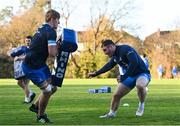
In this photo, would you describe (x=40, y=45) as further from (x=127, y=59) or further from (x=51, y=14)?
(x=127, y=59)

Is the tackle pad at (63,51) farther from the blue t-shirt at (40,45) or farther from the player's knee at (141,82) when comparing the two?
the player's knee at (141,82)

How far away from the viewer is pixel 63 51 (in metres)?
11.5

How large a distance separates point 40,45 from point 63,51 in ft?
1.53

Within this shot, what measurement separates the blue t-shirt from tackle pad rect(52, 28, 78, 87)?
264mm

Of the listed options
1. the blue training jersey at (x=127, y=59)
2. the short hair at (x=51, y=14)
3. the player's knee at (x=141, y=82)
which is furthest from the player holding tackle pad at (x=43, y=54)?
the player's knee at (x=141, y=82)

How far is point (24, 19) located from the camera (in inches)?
3762

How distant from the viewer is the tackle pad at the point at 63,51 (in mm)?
11414

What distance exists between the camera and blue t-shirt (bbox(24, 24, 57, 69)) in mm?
11109

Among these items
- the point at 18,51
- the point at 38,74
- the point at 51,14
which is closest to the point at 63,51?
the point at 38,74

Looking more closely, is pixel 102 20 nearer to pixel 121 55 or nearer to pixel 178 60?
pixel 178 60

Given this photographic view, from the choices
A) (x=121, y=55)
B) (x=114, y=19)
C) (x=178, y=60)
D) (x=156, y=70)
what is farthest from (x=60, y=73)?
(x=178, y=60)

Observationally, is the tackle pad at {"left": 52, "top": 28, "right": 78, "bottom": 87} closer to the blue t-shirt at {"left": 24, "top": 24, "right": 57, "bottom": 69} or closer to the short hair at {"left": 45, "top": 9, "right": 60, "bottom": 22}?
the blue t-shirt at {"left": 24, "top": 24, "right": 57, "bottom": 69}

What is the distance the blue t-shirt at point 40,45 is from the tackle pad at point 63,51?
264 millimetres

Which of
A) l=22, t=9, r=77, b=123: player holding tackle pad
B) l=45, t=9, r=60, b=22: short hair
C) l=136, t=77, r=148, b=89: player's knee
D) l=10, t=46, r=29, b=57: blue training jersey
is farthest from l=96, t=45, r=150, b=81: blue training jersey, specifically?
l=10, t=46, r=29, b=57: blue training jersey
